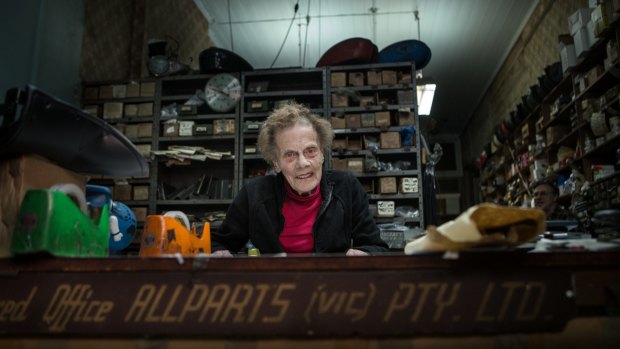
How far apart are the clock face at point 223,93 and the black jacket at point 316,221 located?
3.36 metres

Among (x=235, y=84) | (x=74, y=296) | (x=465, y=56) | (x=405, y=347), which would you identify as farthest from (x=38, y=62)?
(x=465, y=56)

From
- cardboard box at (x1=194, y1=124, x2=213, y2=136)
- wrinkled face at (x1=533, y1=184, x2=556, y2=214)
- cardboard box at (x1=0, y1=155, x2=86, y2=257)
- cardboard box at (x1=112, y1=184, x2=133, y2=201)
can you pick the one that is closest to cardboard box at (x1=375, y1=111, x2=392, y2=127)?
wrinkled face at (x1=533, y1=184, x2=556, y2=214)

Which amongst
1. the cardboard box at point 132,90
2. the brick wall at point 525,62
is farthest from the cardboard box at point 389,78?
the cardboard box at point 132,90

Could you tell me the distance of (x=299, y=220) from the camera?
1.98 metres

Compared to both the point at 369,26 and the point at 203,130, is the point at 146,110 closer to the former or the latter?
the point at 203,130

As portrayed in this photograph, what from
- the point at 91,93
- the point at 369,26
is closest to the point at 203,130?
the point at 91,93

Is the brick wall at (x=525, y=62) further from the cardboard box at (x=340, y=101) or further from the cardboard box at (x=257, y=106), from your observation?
the cardboard box at (x=257, y=106)

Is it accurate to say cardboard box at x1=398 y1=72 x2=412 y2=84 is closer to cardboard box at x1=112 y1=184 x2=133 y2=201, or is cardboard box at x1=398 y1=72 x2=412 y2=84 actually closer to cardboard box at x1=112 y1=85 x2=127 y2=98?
cardboard box at x1=112 y1=85 x2=127 y2=98

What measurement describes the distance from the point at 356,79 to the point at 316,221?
363cm

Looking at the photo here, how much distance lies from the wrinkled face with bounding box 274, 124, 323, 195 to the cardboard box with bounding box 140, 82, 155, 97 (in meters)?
3.79

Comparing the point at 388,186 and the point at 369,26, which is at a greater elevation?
the point at 369,26

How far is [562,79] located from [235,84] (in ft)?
12.5

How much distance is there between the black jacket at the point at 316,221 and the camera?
74.1 inches

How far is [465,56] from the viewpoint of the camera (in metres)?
8.35
